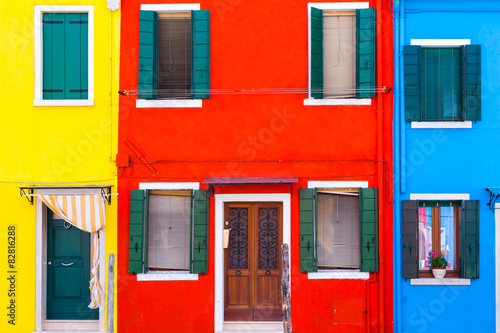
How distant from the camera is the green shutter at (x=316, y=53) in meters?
9.66

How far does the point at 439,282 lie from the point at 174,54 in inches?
253

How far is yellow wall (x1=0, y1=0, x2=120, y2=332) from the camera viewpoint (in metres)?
9.66

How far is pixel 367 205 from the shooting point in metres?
9.59

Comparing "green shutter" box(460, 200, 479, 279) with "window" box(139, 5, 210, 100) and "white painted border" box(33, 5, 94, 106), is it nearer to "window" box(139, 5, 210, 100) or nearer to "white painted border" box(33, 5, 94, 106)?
Result: "window" box(139, 5, 210, 100)

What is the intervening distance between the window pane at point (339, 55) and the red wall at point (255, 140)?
0.44 metres

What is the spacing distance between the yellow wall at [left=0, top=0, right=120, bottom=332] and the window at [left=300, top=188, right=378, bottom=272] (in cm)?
353

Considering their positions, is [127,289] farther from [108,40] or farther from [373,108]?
[373,108]

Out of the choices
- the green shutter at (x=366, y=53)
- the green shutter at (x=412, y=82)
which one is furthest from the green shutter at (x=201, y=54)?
the green shutter at (x=412, y=82)

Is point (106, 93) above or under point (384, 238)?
above

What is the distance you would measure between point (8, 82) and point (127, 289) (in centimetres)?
437

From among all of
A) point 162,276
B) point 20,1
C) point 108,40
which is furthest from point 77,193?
point 20,1

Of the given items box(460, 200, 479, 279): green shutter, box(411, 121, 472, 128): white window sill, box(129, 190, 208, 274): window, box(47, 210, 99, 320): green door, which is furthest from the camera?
box(47, 210, 99, 320): green door

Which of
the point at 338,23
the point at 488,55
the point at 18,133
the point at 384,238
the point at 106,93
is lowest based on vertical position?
the point at 384,238

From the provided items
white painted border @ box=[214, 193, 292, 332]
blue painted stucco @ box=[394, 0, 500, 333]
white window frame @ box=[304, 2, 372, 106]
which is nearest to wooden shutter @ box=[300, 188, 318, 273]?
white painted border @ box=[214, 193, 292, 332]
